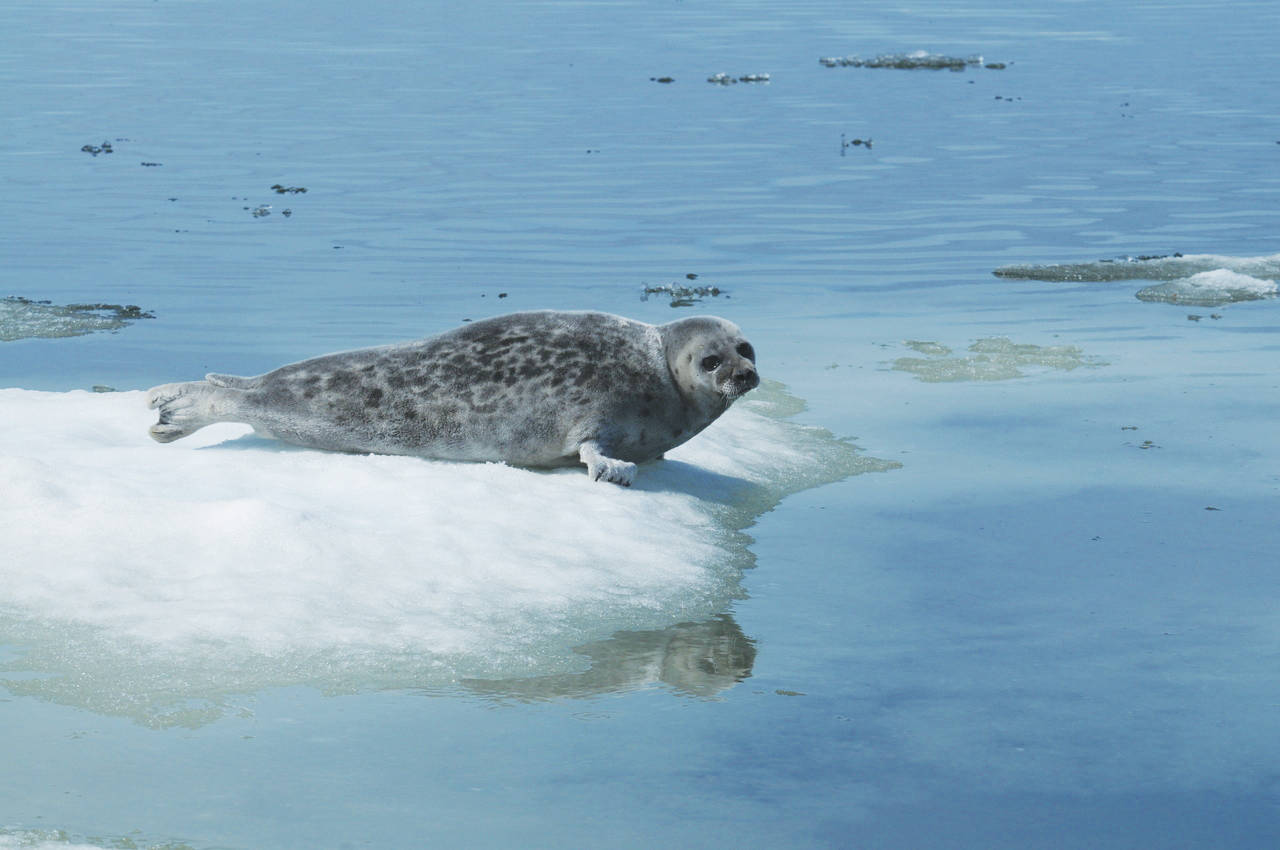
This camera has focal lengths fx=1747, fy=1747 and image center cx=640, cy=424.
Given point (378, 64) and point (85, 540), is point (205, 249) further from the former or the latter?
point (378, 64)

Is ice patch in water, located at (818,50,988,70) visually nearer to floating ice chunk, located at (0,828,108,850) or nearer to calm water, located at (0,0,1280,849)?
calm water, located at (0,0,1280,849)

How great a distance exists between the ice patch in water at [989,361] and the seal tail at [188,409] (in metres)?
4.23

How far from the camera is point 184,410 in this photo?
7516mm

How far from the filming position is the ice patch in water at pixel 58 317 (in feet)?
37.7

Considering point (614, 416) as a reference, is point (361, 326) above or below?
below

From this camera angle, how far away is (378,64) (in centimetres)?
3588

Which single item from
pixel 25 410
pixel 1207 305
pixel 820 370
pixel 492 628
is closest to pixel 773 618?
pixel 492 628

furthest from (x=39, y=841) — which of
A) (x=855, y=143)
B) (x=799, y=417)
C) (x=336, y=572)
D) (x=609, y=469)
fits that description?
(x=855, y=143)

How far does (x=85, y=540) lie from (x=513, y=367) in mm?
2137

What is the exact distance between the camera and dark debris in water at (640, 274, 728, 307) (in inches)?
504

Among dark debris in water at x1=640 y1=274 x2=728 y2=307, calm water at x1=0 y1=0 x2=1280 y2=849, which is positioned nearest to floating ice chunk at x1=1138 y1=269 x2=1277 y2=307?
calm water at x1=0 y1=0 x2=1280 y2=849

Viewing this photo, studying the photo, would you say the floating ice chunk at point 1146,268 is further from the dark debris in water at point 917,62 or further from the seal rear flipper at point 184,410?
the dark debris in water at point 917,62

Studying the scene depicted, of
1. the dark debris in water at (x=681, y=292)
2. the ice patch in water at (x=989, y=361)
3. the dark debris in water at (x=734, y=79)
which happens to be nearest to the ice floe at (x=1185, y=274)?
the ice patch in water at (x=989, y=361)

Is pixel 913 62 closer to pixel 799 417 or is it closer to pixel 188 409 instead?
pixel 799 417
